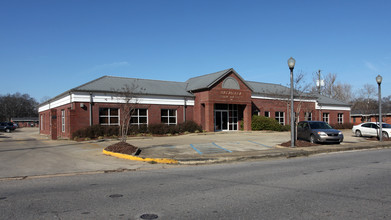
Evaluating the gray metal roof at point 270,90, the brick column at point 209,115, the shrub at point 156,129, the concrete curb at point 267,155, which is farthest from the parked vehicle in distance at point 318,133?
the gray metal roof at point 270,90

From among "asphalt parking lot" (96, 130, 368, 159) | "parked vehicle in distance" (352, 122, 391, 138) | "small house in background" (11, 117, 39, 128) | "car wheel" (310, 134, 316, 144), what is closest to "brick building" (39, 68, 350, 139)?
"asphalt parking lot" (96, 130, 368, 159)

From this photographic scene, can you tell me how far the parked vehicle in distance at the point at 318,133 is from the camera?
19094 mm

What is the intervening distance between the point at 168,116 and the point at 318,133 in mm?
14544

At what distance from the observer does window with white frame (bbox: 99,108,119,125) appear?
86.8ft

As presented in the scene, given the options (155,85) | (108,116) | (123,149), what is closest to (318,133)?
(123,149)

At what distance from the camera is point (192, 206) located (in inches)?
228

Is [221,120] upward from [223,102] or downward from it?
downward

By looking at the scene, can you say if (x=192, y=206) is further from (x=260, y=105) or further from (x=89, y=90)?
(x=260, y=105)

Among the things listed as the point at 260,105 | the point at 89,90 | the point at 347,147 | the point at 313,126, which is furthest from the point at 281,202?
the point at 260,105

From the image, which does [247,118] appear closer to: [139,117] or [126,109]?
[139,117]

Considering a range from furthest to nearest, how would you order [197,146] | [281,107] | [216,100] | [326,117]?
[326,117], [281,107], [216,100], [197,146]

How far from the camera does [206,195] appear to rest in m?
6.70

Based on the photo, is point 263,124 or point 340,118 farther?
point 340,118

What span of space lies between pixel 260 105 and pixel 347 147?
58.9 ft
